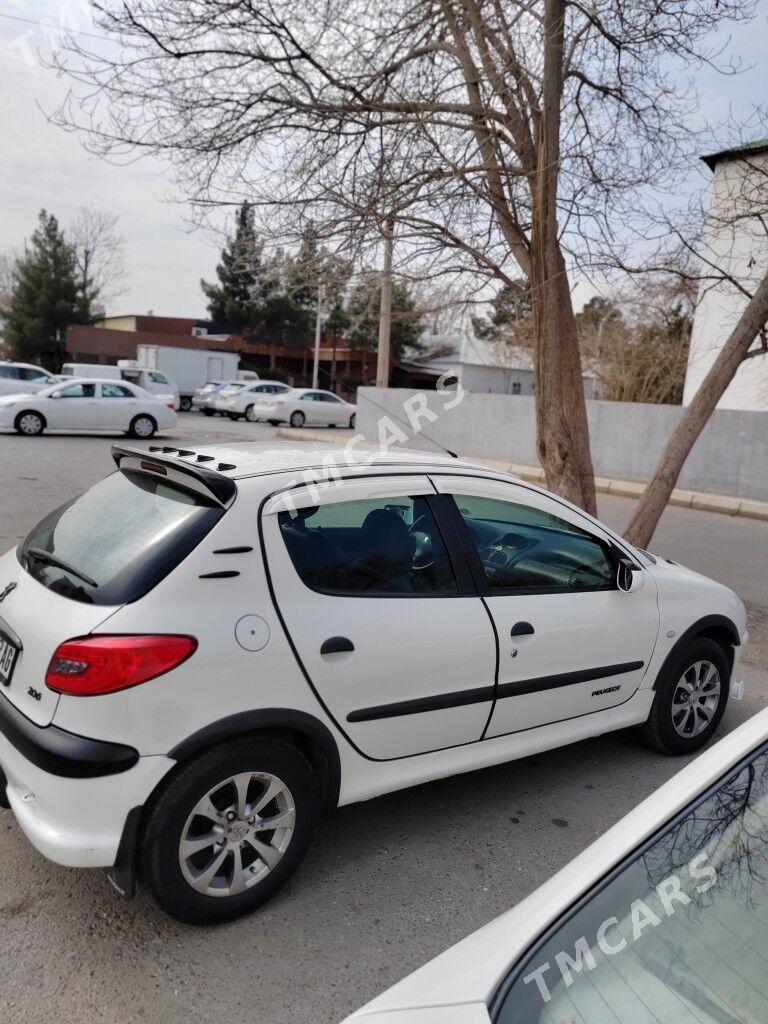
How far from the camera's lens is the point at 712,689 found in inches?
171

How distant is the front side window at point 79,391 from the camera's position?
18011mm

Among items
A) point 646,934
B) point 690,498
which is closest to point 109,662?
point 646,934

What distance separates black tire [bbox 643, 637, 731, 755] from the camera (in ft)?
13.2

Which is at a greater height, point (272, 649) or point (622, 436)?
point (622, 436)

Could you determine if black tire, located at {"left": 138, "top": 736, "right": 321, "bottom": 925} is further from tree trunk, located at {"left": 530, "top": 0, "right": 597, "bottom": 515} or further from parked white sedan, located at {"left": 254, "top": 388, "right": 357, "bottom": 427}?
parked white sedan, located at {"left": 254, "top": 388, "right": 357, "bottom": 427}

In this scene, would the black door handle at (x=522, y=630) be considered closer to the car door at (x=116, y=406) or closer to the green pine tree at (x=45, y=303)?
the car door at (x=116, y=406)

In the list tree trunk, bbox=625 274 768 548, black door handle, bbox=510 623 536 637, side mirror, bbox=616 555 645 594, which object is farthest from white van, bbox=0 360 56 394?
black door handle, bbox=510 623 536 637

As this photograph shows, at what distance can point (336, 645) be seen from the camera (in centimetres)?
278

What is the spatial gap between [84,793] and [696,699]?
322cm

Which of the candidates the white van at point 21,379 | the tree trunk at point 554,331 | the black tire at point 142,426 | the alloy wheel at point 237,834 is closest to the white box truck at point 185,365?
the white van at point 21,379

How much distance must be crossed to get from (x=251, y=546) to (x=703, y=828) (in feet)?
5.54

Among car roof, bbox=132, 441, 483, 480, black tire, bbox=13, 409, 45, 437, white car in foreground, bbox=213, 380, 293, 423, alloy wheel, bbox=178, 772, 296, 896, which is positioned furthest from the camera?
white car in foreground, bbox=213, 380, 293, 423

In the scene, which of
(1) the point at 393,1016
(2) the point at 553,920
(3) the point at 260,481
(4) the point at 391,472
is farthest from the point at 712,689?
(1) the point at 393,1016

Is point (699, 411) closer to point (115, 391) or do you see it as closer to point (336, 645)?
point (336, 645)
